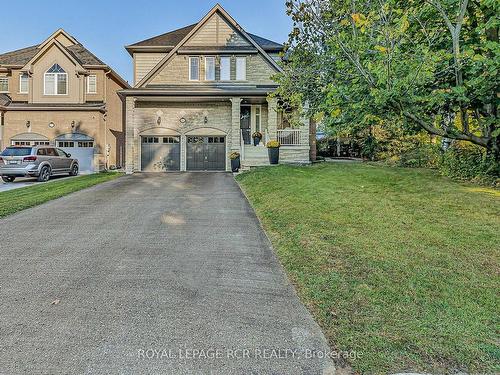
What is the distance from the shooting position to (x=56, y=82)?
2277cm

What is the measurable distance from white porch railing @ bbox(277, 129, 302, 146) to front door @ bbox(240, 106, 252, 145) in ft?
7.40

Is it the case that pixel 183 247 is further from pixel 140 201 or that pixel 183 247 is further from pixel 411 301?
pixel 140 201

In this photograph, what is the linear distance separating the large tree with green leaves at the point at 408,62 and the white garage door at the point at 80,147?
55.3ft

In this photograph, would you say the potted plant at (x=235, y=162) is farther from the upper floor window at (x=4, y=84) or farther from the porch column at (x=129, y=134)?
the upper floor window at (x=4, y=84)

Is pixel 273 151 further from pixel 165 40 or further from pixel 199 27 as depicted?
pixel 165 40

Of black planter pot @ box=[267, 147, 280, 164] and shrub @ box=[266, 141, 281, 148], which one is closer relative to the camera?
shrub @ box=[266, 141, 281, 148]

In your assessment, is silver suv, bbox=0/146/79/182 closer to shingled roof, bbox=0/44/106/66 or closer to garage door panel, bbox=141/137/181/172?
garage door panel, bbox=141/137/181/172

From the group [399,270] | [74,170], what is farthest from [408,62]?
[74,170]

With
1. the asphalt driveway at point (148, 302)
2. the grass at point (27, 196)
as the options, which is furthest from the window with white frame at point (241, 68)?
the asphalt driveway at point (148, 302)

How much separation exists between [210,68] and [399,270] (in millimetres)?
18843

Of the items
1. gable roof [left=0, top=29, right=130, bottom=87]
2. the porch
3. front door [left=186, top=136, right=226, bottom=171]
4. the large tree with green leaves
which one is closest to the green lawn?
the large tree with green leaves

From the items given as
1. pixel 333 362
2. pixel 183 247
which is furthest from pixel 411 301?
pixel 183 247

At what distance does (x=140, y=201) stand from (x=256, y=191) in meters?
3.70

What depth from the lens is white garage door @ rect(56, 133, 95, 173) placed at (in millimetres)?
21969
